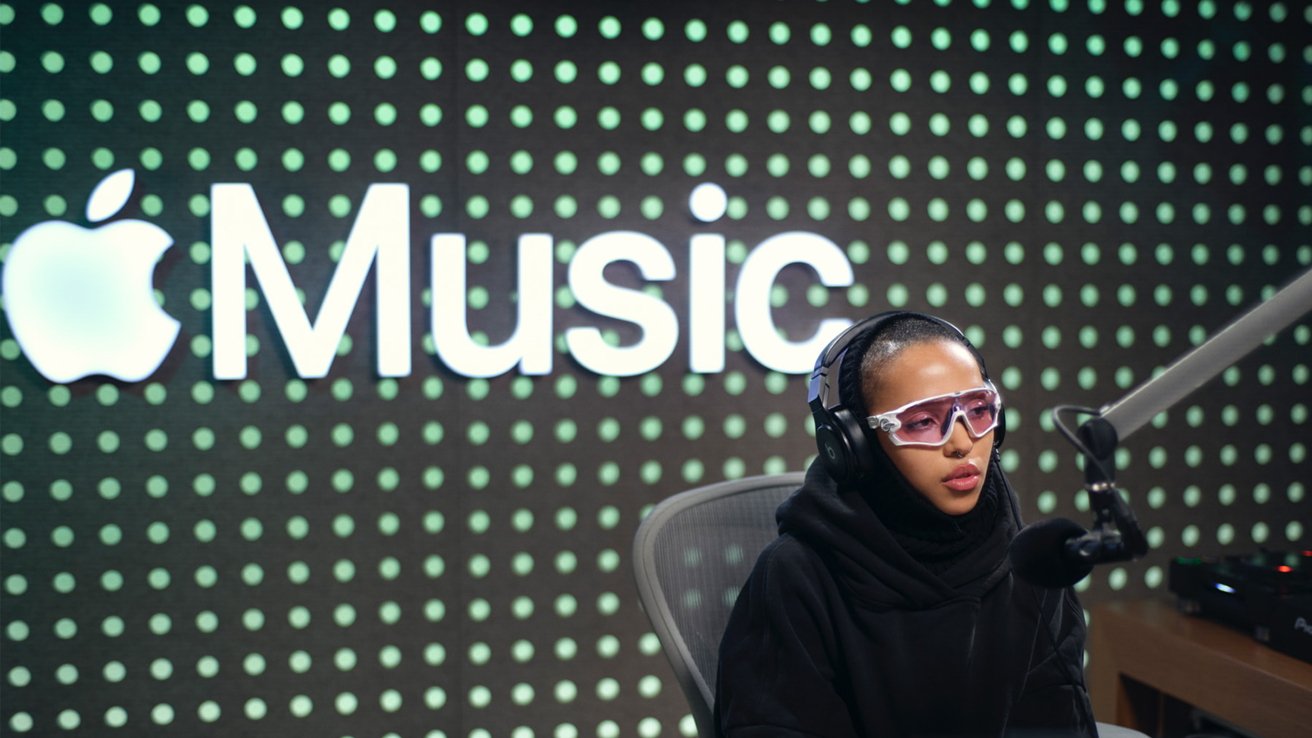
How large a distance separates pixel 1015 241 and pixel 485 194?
176cm

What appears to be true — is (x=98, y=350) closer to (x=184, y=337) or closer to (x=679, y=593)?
(x=184, y=337)

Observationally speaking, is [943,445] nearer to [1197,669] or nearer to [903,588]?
[903,588]

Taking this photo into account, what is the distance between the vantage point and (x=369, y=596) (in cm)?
314

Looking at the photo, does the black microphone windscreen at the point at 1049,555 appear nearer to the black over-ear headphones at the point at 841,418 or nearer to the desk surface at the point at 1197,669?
the black over-ear headphones at the point at 841,418

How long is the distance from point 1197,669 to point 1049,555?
146 cm

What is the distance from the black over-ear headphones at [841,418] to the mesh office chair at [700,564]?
335mm

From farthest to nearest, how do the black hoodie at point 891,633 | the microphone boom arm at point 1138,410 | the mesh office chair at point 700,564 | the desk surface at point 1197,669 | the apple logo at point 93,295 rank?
the apple logo at point 93,295 → the desk surface at point 1197,669 → the mesh office chair at point 700,564 → the black hoodie at point 891,633 → the microphone boom arm at point 1138,410

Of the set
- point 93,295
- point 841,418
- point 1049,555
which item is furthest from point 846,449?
point 93,295

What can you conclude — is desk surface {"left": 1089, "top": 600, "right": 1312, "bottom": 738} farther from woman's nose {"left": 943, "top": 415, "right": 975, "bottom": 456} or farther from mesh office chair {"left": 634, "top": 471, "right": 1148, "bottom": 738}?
woman's nose {"left": 943, "top": 415, "right": 975, "bottom": 456}

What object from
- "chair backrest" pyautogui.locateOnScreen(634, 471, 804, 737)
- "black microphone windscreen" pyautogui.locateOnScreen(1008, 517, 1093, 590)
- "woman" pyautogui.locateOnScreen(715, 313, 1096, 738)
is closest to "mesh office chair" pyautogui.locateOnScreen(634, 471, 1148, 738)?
"chair backrest" pyautogui.locateOnScreen(634, 471, 804, 737)

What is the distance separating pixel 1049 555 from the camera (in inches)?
38.8

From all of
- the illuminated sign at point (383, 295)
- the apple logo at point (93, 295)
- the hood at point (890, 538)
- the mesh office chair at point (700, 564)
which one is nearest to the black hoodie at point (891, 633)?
the hood at point (890, 538)

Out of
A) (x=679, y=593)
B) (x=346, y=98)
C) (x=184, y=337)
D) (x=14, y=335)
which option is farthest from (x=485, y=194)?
(x=679, y=593)

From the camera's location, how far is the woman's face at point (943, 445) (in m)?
1.55
